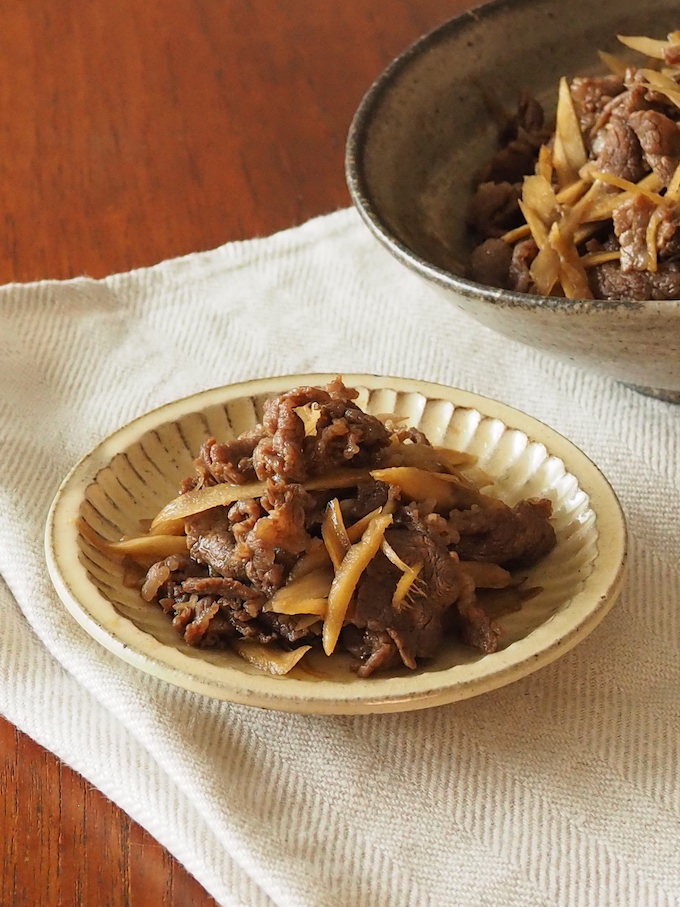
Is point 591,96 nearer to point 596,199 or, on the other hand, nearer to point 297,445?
point 596,199

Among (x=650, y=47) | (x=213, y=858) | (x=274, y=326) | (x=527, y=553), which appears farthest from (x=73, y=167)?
(x=213, y=858)

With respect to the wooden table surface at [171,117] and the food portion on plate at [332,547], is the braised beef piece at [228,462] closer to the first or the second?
the food portion on plate at [332,547]

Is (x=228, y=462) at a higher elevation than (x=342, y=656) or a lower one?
higher

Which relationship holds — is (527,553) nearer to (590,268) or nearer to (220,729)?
(220,729)

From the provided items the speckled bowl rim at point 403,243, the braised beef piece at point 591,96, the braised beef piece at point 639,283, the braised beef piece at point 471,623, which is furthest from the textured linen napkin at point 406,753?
the braised beef piece at point 591,96

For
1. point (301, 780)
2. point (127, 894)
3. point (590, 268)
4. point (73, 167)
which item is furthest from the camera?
point (73, 167)

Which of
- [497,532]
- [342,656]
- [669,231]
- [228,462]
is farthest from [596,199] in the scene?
[342,656]
